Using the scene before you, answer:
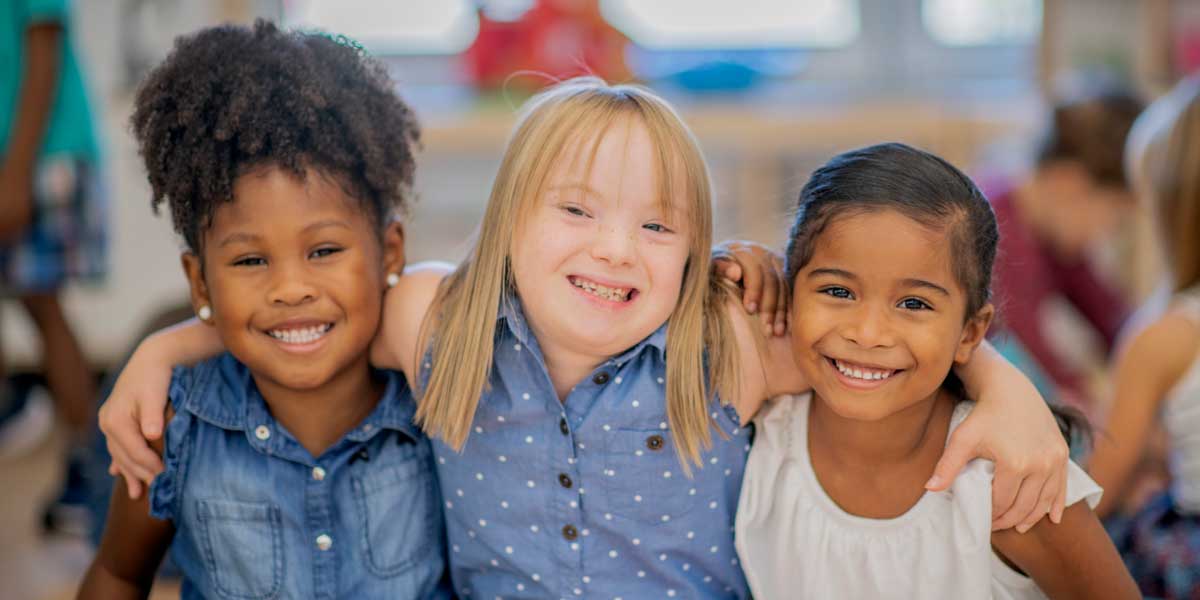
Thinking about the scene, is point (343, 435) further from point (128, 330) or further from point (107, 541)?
point (128, 330)

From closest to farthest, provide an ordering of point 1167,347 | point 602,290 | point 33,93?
point 602,290 < point 1167,347 < point 33,93

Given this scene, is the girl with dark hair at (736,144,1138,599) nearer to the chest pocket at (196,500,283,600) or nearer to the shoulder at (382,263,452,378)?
the shoulder at (382,263,452,378)

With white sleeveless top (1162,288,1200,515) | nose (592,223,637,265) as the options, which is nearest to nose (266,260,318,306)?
nose (592,223,637,265)

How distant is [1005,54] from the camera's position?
356 centimetres

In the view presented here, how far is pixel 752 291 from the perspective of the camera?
1.28 meters

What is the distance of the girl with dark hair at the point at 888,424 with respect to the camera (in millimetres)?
1143

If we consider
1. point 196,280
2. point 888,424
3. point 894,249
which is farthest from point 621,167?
point 196,280

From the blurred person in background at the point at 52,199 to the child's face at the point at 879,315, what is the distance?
162 cm

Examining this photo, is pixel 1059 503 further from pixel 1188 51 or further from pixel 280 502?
pixel 1188 51

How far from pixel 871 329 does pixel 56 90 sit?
6.08ft

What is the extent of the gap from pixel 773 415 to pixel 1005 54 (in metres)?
2.64

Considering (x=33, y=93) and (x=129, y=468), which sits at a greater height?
(x=33, y=93)

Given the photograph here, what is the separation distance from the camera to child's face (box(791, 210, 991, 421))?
3.72 feet

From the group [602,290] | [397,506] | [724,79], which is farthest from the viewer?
[724,79]
